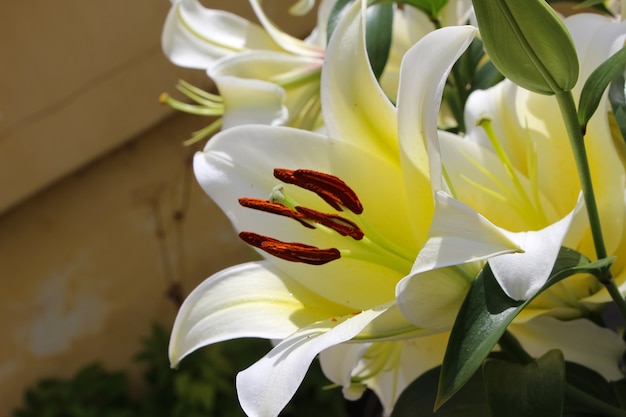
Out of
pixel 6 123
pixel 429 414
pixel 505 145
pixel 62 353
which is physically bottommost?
pixel 62 353

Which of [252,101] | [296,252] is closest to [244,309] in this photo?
[296,252]

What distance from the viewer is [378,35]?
414 millimetres

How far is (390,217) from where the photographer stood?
350 millimetres

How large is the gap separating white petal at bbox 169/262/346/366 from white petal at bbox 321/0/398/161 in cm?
7

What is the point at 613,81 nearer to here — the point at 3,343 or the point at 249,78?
the point at 249,78

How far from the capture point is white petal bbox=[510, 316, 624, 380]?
36 centimetres

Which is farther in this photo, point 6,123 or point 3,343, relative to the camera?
point 3,343

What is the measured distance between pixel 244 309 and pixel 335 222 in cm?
5

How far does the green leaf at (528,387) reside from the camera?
0.98 feet

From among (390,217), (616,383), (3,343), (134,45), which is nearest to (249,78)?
(390,217)

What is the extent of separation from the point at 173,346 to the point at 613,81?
0.68 ft

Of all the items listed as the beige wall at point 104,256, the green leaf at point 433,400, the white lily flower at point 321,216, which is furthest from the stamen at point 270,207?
the beige wall at point 104,256

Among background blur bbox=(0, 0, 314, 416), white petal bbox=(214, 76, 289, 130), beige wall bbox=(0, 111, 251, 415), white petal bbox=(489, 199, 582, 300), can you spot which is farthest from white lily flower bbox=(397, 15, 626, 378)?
beige wall bbox=(0, 111, 251, 415)

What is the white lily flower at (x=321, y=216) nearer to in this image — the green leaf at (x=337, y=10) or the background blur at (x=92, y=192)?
the green leaf at (x=337, y=10)
